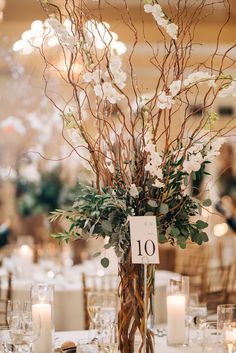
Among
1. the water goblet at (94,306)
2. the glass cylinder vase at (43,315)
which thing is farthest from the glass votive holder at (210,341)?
the water goblet at (94,306)

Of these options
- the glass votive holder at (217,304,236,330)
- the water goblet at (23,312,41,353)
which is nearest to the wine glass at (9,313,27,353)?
the water goblet at (23,312,41,353)

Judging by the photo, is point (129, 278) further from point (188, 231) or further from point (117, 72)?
point (117, 72)

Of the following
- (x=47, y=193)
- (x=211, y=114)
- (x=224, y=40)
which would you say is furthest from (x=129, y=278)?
(x=47, y=193)

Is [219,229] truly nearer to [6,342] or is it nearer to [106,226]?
[6,342]

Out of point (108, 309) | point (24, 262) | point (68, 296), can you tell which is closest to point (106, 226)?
point (108, 309)

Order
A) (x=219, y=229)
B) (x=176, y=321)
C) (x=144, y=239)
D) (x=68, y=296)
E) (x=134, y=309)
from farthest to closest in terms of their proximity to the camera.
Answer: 1. (x=219, y=229)
2. (x=68, y=296)
3. (x=176, y=321)
4. (x=134, y=309)
5. (x=144, y=239)

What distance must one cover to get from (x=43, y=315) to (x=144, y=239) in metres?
0.65

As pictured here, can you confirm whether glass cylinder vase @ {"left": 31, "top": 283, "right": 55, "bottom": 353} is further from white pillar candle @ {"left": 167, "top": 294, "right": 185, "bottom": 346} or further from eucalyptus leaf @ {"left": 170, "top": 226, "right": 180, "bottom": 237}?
eucalyptus leaf @ {"left": 170, "top": 226, "right": 180, "bottom": 237}

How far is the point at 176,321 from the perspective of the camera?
3307 millimetres

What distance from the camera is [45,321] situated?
3.09 m

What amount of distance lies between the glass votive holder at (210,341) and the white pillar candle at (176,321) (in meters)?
0.34

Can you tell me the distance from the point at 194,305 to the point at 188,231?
2.71 feet

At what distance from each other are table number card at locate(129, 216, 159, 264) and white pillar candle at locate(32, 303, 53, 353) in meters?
0.57

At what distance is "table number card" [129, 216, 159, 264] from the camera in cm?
269
